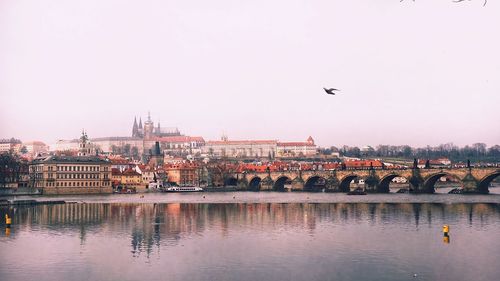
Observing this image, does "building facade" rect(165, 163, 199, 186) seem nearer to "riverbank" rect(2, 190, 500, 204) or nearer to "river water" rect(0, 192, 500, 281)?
"riverbank" rect(2, 190, 500, 204)

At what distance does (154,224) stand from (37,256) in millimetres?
15516

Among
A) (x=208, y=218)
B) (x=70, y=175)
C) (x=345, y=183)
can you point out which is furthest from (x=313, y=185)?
(x=208, y=218)

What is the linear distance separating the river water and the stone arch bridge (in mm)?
30947

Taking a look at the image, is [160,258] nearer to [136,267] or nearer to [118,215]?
[136,267]

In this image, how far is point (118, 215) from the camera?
56.2 m

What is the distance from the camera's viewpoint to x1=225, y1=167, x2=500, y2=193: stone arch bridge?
8669 centimetres

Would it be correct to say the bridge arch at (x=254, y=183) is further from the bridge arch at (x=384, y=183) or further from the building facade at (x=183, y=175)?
the bridge arch at (x=384, y=183)

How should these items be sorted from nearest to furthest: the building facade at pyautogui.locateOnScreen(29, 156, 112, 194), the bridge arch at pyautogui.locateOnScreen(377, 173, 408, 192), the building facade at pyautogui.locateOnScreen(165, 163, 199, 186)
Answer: the bridge arch at pyautogui.locateOnScreen(377, 173, 408, 192)
the building facade at pyautogui.locateOnScreen(29, 156, 112, 194)
the building facade at pyautogui.locateOnScreen(165, 163, 199, 186)

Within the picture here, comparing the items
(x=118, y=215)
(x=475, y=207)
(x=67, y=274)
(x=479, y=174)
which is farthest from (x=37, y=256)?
(x=479, y=174)

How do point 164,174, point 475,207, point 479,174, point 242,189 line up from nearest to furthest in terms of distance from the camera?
point 475,207 → point 479,174 → point 242,189 → point 164,174

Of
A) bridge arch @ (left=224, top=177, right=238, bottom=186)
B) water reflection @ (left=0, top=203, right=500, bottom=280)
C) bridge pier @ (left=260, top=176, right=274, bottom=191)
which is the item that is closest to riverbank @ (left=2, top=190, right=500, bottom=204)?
water reflection @ (left=0, top=203, right=500, bottom=280)

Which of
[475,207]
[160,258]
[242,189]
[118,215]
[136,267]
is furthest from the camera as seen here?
[242,189]

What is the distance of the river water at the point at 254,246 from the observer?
27781 millimetres

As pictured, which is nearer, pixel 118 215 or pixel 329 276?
pixel 329 276
